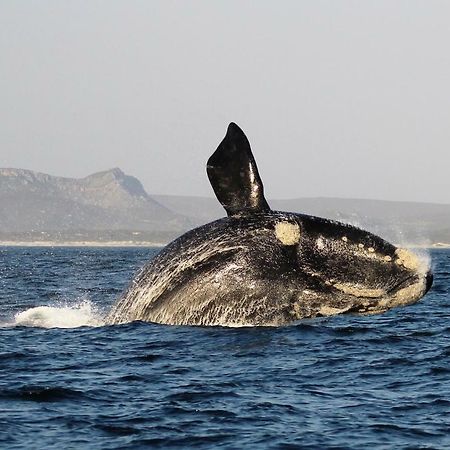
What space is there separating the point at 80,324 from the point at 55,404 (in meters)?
6.84

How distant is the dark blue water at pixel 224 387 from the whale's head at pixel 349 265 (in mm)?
813

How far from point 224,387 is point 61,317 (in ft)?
26.7

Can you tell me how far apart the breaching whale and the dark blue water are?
1.58 feet

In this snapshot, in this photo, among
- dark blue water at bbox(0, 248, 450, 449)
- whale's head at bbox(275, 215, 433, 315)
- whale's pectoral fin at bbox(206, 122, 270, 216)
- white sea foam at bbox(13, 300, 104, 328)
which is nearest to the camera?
dark blue water at bbox(0, 248, 450, 449)

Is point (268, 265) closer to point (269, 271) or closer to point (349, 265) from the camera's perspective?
point (269, 271)

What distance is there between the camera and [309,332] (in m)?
16.6

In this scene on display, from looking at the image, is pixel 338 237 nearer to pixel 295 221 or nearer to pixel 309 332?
pixel 295 221

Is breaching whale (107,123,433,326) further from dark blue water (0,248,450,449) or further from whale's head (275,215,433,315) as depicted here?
dark blue water (0,248,450,449)

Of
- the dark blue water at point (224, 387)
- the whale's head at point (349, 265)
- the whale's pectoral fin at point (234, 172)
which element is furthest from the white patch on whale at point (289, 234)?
the dark blue water at point (224, 387)

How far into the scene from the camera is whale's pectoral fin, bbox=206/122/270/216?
14.6 meters

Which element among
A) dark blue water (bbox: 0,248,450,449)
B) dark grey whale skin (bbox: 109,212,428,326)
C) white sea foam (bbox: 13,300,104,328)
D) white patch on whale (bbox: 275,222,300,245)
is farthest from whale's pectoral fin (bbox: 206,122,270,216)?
white sea foam (bbox: 13,300,104,328)

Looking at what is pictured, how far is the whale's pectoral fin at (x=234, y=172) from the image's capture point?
14.6 metres

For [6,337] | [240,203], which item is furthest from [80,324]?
[240,203]

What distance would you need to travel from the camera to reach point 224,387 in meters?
12.1
